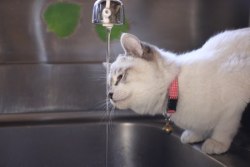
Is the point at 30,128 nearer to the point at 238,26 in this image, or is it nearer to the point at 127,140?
the point at 127,140

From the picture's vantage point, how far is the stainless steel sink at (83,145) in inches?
45.1

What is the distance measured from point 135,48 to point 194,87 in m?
0.17

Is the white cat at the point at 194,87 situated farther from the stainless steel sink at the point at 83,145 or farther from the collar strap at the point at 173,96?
the stainless steel sink at the point at 83,145

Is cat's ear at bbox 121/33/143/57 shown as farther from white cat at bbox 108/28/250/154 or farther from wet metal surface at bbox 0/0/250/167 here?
wet metal surface at bbox 0/0/250/167

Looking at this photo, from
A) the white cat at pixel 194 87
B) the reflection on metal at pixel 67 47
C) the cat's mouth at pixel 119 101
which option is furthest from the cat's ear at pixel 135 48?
the reflection on metal at pixel 67 47

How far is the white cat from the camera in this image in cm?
92

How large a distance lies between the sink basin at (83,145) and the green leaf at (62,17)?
324 millimetres

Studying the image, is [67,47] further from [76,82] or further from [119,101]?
[119,101]

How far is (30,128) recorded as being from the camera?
118 centimetres

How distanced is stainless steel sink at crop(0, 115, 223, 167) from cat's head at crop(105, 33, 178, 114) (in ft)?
0.67

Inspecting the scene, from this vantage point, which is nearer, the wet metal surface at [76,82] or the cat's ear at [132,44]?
the cat's ear at [132,44]

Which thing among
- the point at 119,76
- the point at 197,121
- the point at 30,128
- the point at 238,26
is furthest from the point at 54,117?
the point at 238,26

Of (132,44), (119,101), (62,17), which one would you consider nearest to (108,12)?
(132,44)

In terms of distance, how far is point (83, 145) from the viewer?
119cm
